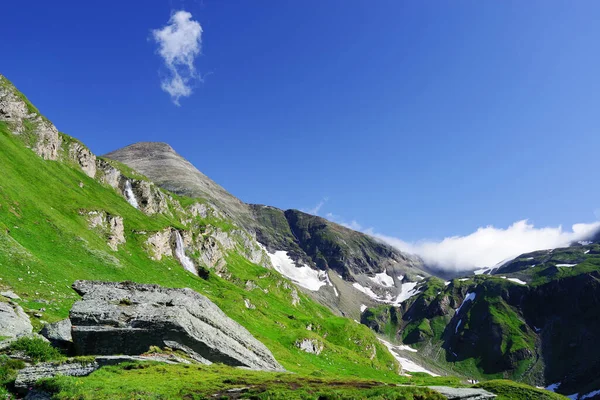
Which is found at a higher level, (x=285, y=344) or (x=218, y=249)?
(x=218, y=249)

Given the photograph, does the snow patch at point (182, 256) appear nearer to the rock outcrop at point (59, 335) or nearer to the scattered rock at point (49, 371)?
the rock outcrop at point (59, 335)

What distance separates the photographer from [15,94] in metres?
120

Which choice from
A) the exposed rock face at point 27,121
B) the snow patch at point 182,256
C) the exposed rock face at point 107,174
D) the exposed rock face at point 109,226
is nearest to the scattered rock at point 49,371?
the exposed rock face at point 109,226

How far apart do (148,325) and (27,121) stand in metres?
117

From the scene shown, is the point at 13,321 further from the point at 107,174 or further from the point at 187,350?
the point at 107,174

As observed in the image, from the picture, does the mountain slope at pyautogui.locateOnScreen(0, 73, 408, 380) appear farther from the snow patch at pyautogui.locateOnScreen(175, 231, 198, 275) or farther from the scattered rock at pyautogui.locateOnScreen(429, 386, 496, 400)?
the scattered rock at pyautogui.locateOnScreen(429, 386, 496, 400)

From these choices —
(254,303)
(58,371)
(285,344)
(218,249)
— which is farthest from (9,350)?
(218,249)

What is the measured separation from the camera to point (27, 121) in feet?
387

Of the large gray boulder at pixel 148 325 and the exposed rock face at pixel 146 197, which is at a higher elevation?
the exposed rock face at pixel 146 197

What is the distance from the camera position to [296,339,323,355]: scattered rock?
8712 centimetres

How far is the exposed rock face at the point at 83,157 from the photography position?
451ft

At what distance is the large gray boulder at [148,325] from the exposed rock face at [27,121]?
98391 millimetres

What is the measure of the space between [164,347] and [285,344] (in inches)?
2225

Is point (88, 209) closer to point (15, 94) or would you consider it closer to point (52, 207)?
point (52, 207)
